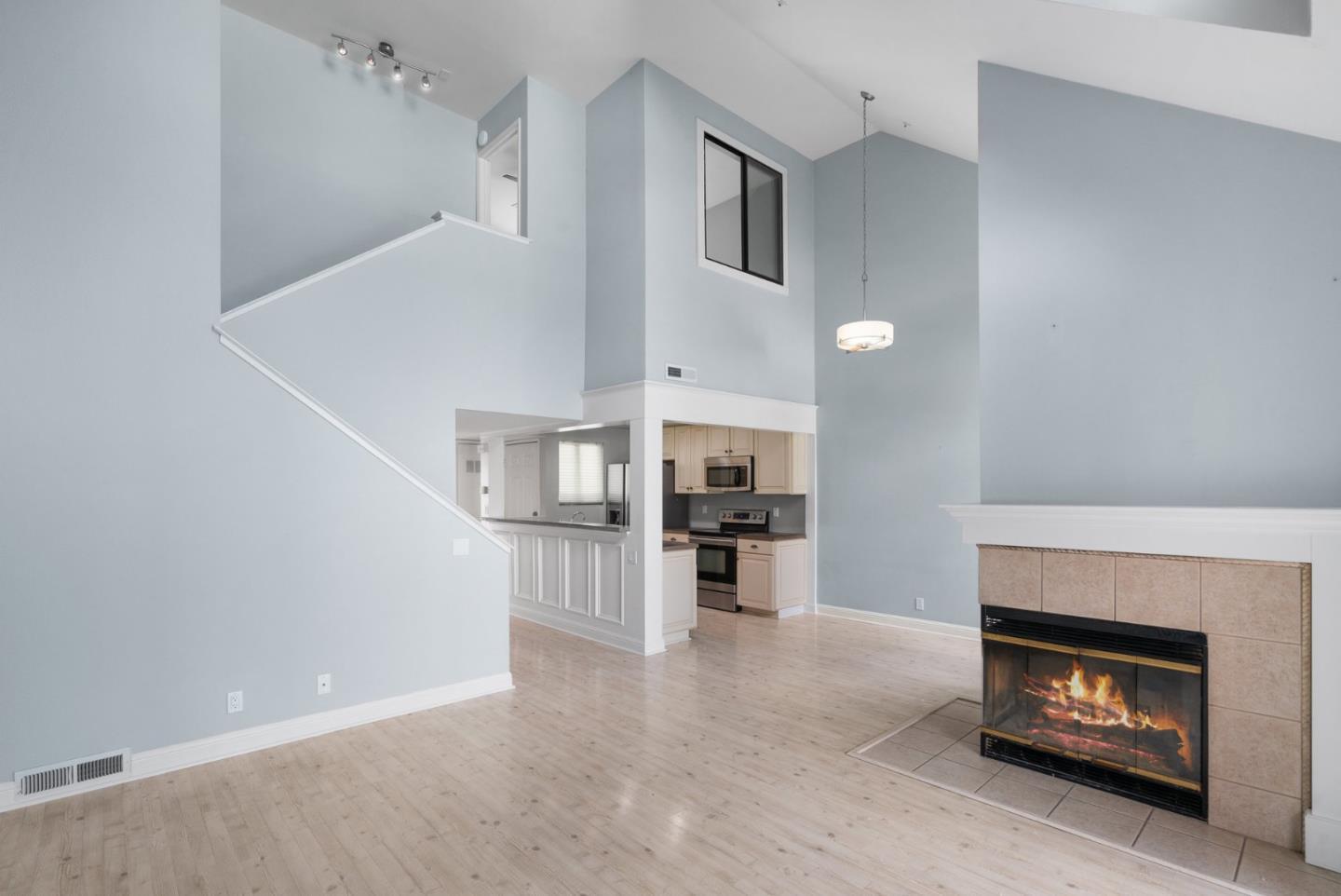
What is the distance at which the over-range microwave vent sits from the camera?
5.70 m

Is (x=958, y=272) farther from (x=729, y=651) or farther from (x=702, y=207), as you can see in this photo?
(x=729, y=651)

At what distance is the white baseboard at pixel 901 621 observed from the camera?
600 centimetres

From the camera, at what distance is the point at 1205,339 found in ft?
10.2

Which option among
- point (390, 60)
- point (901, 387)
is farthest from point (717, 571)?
point (390, 60)

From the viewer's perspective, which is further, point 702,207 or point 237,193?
point 702,207

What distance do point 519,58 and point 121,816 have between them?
6.05 meters

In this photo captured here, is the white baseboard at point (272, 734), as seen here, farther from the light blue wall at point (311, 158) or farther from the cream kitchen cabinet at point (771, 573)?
the light blue wall at point (311, 158)

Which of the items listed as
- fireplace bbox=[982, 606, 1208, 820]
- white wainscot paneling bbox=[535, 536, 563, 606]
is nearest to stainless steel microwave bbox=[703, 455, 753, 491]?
white wainscot paneling bbox=[535, 536, 563, 606]

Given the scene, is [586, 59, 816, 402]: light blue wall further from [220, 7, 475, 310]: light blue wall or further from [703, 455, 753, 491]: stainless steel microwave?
[220, 7, 475, 310]: light blue wall

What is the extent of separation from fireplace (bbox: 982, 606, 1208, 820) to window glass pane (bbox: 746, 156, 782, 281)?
4.50 metres

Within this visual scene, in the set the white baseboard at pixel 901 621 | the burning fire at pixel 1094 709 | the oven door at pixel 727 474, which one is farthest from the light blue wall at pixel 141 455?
the white baseboard at pixel 901 621

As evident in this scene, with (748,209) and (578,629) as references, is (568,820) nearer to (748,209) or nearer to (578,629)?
(578,629)

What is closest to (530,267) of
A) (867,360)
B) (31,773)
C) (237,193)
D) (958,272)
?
(237,193)

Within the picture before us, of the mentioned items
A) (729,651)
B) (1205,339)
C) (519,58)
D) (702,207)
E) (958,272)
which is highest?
(519,58)
